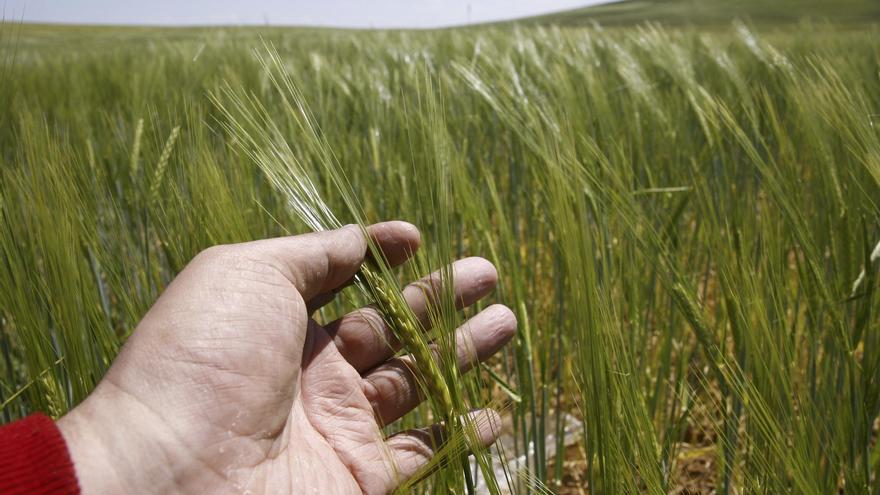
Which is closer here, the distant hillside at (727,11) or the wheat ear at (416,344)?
the wheat ear at (416,344)

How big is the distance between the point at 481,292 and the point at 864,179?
629 mm

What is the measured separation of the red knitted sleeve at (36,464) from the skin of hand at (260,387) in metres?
0.02

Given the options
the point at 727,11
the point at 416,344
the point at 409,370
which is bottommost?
the point at 409,370

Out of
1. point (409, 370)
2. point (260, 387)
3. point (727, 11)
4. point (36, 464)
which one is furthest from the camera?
point (727, 11)

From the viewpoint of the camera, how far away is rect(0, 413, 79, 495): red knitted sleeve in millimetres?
645

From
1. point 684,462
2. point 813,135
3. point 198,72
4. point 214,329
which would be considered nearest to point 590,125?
point 813,135

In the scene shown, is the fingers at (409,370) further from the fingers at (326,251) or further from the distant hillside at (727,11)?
the distant hillside at (727,11)

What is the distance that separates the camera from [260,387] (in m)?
0.77

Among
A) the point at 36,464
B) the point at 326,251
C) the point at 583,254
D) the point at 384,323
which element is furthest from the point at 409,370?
the point at 36,464

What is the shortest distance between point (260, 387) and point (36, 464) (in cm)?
22

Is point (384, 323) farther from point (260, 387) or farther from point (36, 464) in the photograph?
point (36, 464)

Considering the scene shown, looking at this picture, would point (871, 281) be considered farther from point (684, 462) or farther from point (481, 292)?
point (684, 462)

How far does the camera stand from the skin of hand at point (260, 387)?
27.5 inches

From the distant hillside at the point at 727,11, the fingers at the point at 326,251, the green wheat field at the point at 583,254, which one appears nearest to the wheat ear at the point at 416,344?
the green wheat field at the point at 583,254
